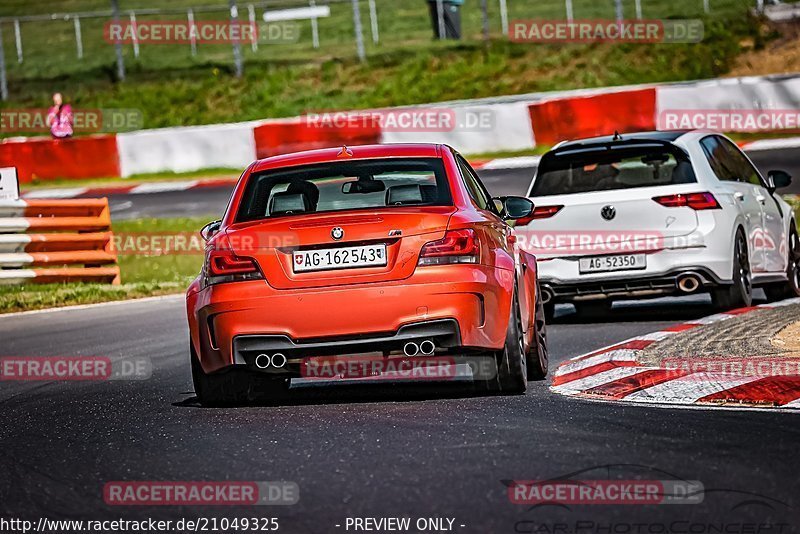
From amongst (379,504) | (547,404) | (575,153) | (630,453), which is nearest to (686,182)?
(575,153)

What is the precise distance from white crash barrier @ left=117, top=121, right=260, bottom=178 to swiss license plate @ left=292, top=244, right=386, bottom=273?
24064 mm

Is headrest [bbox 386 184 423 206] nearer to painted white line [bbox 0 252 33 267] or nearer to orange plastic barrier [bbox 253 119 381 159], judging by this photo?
painted white line [bbox 0 252 33 267]

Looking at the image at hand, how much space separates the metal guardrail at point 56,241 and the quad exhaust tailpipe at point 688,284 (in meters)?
8.71

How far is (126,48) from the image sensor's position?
176 ft

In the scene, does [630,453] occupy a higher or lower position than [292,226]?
lower

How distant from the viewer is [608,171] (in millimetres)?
12703

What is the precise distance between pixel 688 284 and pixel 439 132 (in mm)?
17782

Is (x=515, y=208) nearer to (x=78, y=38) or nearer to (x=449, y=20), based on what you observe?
(x=449, y=20)

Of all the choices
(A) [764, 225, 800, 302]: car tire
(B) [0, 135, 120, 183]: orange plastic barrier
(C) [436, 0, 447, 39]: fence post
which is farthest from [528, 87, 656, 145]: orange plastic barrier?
(A) [764, 225, 800, 302]: car tire

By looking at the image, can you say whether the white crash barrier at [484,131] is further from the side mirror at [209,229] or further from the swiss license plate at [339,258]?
the swiss license plate at [339,258]

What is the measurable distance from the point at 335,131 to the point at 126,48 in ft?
82.9

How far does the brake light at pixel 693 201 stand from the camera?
12.3 m

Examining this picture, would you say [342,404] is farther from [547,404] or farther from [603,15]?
[603,15]

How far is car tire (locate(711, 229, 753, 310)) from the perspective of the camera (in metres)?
12.6
